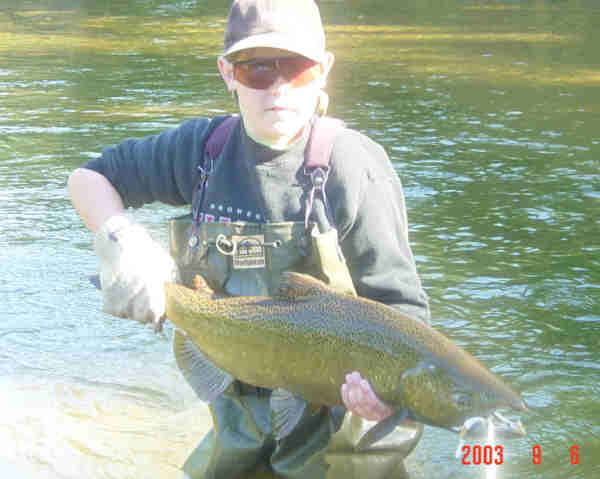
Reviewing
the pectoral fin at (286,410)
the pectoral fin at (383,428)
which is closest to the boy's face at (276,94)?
the pectoral fin at (286,410)

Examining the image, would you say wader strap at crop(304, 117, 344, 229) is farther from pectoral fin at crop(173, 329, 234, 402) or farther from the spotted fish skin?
pectoral fin at crop(173, 329, 234, 402)

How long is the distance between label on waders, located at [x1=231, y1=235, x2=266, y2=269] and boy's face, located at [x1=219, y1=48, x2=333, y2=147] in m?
0.36

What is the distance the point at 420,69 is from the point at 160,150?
9855 mm

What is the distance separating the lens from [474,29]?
16.8 meters

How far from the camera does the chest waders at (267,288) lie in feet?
10.8

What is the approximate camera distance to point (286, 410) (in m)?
3.14

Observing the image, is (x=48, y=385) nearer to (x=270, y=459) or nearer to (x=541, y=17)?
(x=270, y=459)

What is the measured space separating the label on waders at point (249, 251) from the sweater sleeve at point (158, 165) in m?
0.35

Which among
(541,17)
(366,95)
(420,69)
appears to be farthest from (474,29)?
(366,95)

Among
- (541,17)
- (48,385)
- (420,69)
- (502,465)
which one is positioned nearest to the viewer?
(502,465)

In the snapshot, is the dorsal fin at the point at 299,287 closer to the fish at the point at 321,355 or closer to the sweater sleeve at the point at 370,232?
the fish at the point at 321,355

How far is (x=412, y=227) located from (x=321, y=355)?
3881 mm

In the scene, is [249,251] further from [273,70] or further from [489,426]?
[489,426]

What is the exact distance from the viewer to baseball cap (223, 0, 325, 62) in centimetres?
311
